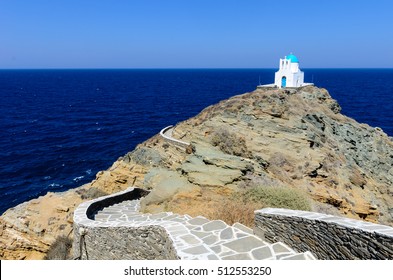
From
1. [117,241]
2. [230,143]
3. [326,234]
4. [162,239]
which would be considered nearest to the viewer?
[326,234]

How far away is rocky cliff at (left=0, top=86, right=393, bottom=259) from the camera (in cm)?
1391

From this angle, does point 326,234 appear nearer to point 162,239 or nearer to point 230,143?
point 162,239

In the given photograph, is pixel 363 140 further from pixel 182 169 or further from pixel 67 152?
pixel 67 152

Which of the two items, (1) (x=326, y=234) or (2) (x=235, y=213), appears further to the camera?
(2) (x=235, y=213)

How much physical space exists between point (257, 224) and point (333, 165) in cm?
1324

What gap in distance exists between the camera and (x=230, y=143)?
60.4 feet

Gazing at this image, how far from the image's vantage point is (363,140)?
1142 inches

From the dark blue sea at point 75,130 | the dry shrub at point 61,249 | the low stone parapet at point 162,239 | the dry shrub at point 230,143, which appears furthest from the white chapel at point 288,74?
the dry shrub at point 61,249

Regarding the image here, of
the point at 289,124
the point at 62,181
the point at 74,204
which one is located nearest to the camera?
the point at 74,204

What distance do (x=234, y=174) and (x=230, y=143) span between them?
4.17 metres

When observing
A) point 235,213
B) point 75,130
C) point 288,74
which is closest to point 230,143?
point 235,213
